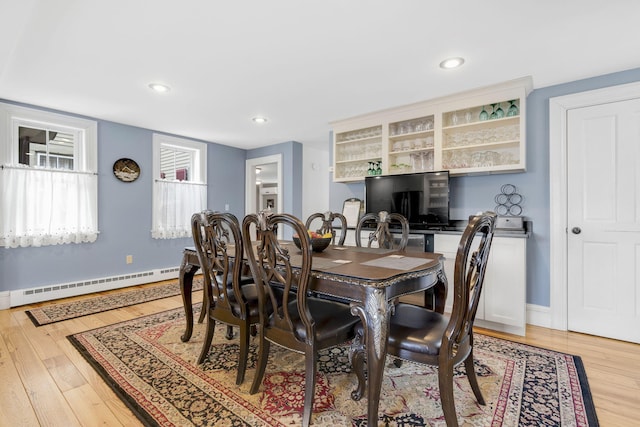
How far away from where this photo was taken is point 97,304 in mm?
3568

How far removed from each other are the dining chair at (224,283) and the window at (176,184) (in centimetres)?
306

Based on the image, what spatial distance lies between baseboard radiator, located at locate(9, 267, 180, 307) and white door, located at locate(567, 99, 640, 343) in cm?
506

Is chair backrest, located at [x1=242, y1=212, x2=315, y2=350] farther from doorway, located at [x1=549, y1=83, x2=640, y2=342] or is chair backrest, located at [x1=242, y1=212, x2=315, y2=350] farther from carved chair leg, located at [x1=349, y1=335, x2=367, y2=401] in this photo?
doorway, located at [x1=549, y1=83, x2=640, y2=342]

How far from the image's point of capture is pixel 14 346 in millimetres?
2469

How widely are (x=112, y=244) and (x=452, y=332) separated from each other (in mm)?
4439

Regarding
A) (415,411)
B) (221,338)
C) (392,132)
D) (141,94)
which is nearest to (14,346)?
(221,338)

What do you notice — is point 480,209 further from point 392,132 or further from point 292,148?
point 292,148

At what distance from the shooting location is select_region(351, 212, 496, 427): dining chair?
140 centimetres

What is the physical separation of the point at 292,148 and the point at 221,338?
3.55 meters

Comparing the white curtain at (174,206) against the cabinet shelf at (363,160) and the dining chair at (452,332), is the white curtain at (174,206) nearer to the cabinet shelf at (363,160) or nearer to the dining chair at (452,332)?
the cabinet shelf at (363,160)

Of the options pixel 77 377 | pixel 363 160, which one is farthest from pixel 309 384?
pixel 363 160

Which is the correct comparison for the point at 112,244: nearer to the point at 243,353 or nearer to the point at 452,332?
the point at 243,353

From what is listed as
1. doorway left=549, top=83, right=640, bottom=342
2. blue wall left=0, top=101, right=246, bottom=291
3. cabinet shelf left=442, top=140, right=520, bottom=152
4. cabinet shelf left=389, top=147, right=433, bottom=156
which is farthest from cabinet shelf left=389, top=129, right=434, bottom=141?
blue wall left=0, top=101, right=246, bottom=291

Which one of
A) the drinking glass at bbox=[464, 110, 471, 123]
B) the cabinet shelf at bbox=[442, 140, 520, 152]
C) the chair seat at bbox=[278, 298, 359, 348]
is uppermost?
the drinking glass at bbox=[464, 110, 471, 123]
